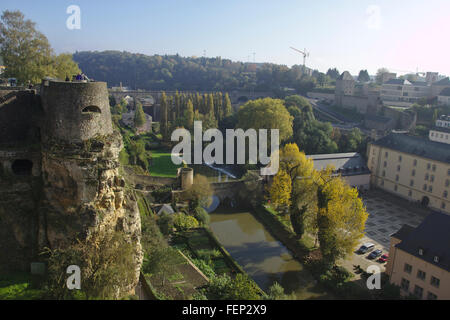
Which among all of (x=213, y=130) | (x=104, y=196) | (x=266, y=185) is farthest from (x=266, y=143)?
(x=104, y=196)

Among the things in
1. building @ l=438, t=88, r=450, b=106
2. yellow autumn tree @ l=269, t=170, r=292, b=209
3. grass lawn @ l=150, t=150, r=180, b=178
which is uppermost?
building @ l=438, t=88, r=450, b=106

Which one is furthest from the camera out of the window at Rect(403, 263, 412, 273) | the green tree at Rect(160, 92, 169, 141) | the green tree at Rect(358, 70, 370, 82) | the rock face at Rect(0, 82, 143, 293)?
the green tree at Rect(358, 70, 370, 82)

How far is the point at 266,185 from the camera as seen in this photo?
32500 millimetres

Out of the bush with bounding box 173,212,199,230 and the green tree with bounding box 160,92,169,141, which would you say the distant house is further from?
Answer: the green tree with bounding box 160,92,169,141

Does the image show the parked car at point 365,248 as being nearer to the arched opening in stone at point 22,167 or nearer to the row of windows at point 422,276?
the row of windows at point 422,276

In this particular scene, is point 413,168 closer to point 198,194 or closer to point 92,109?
point 198,194

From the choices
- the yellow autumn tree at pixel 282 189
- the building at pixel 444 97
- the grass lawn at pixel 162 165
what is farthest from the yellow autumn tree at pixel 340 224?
the building at pixel 444 97

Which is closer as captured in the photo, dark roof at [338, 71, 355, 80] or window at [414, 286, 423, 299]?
window at [414, 286, 423, 299]

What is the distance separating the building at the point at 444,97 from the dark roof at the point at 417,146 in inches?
838

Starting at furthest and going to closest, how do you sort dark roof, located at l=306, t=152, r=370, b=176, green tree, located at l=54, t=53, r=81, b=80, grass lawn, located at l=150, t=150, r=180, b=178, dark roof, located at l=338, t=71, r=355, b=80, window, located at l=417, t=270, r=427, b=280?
dark roof, located at l=338, t=71, r=355, b=80 < grass lawn, located at l=150, t=150, r=180, b=178 < dark roof, located at l=306, t=152, r=370, b=176 < green tree, located at l=54, t=53, r=81, b=80 < window, located at l=417, t=270, r=427, b=280

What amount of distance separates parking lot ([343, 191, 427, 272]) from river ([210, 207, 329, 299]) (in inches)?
137

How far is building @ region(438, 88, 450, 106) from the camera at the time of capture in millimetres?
50763

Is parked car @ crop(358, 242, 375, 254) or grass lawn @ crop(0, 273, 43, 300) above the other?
grass lawn @ crop(0, 273, 43, 300)

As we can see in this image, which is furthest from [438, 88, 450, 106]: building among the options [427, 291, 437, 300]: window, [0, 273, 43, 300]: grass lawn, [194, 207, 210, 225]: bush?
[0, 273, 43, 300]: grass lawn
